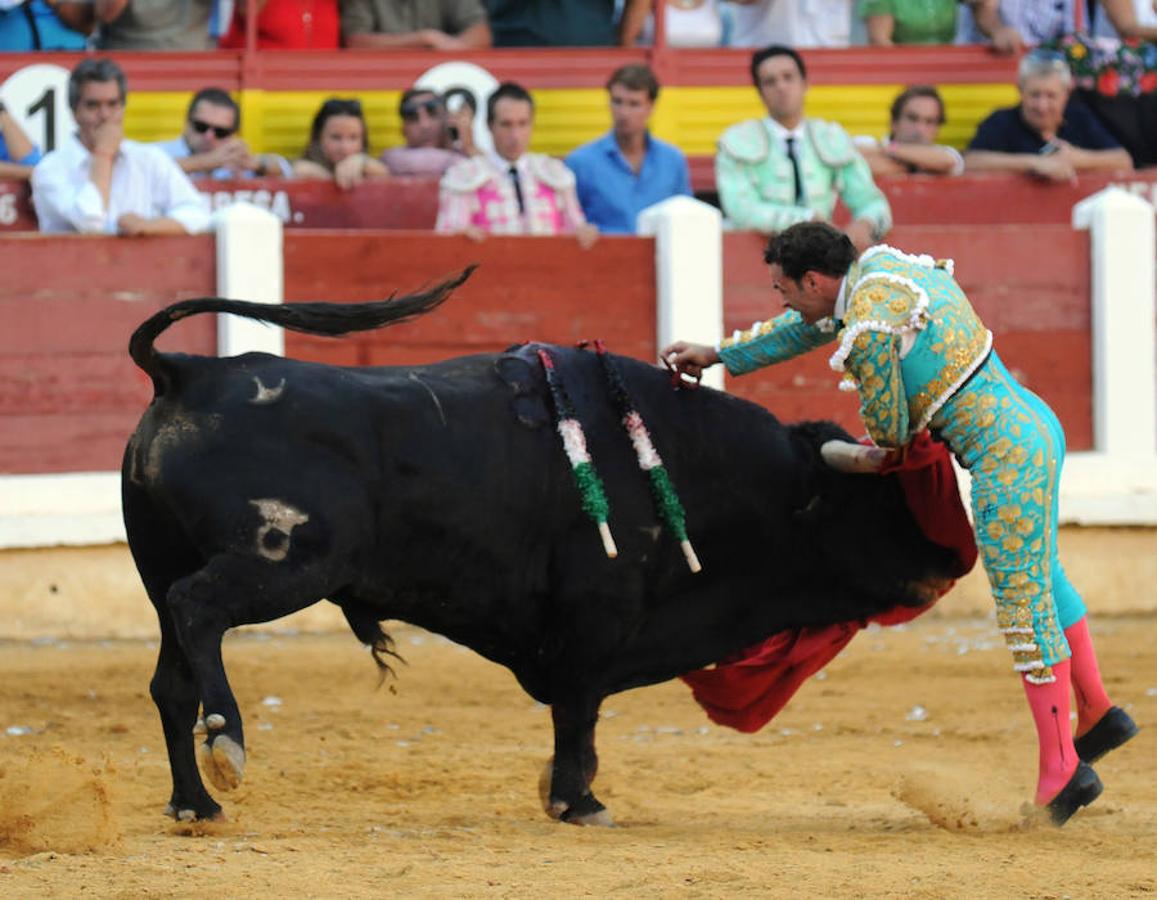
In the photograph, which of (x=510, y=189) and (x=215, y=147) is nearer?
(x=510, y=189)

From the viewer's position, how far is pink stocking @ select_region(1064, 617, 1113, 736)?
15.4 ft

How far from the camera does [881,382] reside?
430 cm

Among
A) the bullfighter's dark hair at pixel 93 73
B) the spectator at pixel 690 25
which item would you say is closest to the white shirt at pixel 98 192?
the bullfighter's dark hair at pixel 93 73

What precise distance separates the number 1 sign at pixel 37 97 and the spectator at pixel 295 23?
880mm

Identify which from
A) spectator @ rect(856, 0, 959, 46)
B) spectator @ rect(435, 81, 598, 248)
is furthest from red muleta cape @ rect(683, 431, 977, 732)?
spectator @ rect(856, 0, 959, 46)

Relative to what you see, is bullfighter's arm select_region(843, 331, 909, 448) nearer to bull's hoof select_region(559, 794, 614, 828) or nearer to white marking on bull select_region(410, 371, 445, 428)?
white marking on bull select_region(410, 371, 445, 428)

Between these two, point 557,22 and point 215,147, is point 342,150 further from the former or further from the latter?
point 557,22

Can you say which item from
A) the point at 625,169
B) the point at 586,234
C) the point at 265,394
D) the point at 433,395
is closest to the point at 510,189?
the point at 586,234

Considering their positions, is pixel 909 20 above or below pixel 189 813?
above

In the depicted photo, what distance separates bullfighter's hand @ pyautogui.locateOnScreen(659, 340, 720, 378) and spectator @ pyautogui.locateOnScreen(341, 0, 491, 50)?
4895mm

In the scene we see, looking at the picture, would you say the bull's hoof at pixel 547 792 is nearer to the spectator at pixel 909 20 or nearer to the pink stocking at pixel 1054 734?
the pink stocking at pixel 1054 734

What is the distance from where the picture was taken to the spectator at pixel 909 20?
978 cm

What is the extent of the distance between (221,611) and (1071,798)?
5.75 ft

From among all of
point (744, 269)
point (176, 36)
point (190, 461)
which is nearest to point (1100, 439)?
point (744, 269)
